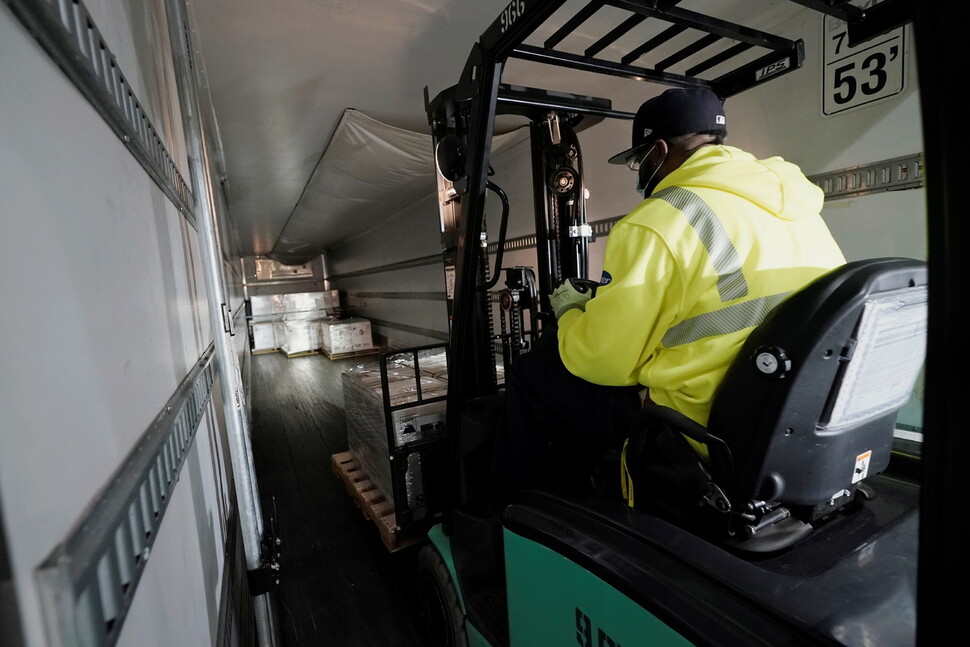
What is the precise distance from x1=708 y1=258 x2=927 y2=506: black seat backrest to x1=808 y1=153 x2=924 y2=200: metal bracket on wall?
5.59 feet

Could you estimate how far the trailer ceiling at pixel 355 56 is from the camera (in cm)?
276

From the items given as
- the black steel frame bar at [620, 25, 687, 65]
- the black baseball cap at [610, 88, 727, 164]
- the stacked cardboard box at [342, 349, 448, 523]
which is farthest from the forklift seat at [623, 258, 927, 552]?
the stacked cardboard box at [342, 349, 448, 523]

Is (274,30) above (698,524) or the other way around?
above

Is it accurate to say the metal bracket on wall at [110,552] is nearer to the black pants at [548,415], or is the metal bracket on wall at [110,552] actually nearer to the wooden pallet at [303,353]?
the black pants at [548,415]

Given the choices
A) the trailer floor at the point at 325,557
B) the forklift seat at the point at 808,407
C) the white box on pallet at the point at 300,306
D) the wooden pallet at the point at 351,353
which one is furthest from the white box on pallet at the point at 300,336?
the forklift seat at the point at 808,407

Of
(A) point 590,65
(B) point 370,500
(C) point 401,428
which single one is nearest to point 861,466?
(A) point 590,65

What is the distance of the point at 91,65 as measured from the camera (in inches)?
29.0

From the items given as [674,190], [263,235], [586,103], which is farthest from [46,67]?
[263,235]

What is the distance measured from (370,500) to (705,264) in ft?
9.18

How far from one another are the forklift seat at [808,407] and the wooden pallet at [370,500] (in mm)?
2033

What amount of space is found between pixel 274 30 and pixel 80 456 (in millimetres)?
3174

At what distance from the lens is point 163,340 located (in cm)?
109

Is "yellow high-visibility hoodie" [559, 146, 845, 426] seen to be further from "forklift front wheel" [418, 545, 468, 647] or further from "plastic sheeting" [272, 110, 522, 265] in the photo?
"plastic sheeting" [272, 110, 522, 265]

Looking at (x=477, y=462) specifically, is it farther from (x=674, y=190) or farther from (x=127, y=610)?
(x=127, y=610)
